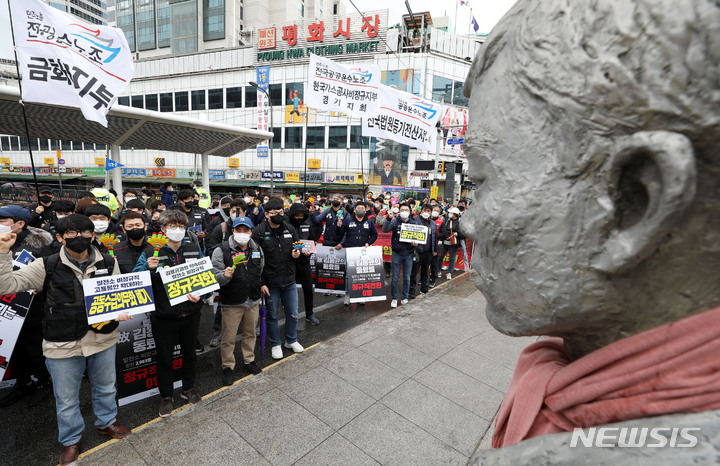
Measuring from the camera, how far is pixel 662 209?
0.52m

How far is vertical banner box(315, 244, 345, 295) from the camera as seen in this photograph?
6750 mm

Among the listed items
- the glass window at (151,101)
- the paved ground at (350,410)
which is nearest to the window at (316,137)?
the glass window at (151,101)

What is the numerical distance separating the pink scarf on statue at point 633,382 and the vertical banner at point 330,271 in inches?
236

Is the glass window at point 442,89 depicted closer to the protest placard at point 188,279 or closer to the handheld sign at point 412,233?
the handheld sign at point 412,233

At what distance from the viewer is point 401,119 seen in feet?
27.1

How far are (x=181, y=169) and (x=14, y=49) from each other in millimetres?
30642

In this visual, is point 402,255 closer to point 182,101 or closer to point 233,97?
point 233,97

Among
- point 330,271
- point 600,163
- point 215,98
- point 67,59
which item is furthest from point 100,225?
point 215,98

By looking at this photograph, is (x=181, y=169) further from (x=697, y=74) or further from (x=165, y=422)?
(x=697, y=74)

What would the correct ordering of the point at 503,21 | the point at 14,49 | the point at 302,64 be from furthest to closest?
the point at 302,64 → the point at 14,49 → the point at 503,21

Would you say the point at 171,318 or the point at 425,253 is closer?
the point at 171,318

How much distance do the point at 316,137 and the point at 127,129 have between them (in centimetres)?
1793

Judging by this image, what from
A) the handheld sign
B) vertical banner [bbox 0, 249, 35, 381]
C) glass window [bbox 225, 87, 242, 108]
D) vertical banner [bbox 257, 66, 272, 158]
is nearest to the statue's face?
vertical banner [bbox 0, 249, 35, 381]

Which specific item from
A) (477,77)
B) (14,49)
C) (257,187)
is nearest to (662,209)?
(477,77)
